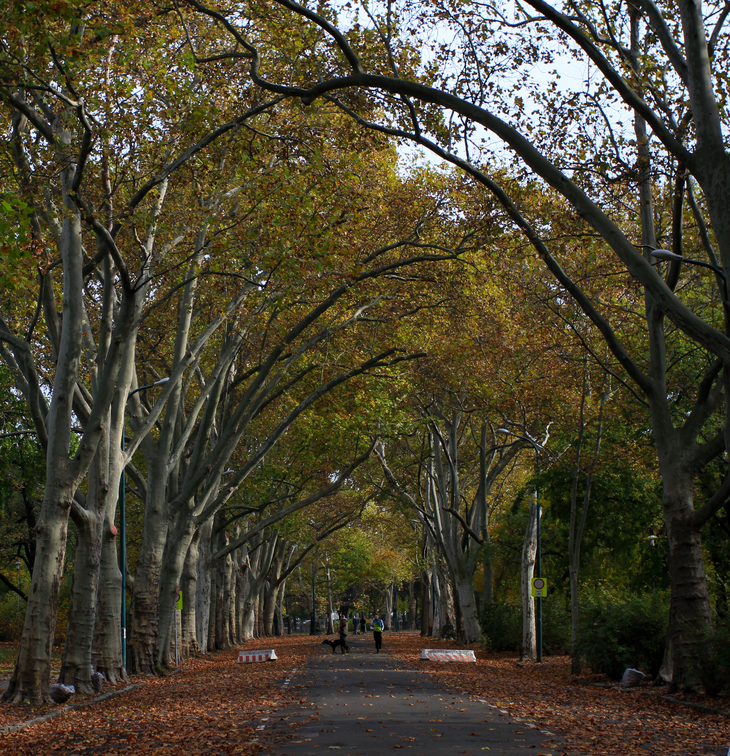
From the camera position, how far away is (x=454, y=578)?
106 ft

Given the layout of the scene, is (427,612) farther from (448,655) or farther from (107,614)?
(107,614)

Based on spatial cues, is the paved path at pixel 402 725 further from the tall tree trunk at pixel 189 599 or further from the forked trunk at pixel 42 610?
the tall tree trunk at pixel 189 599

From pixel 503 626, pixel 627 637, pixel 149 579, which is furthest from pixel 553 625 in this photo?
pixel 149 579

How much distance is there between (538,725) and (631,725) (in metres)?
1.35

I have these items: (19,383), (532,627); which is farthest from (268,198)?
(532,627)

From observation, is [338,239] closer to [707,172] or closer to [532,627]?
[707,172]

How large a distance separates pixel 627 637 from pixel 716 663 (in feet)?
15.4

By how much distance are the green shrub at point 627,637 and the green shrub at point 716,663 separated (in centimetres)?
363

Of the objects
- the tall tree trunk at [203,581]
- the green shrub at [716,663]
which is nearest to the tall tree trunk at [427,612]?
the tall tree trunk at [203,581]

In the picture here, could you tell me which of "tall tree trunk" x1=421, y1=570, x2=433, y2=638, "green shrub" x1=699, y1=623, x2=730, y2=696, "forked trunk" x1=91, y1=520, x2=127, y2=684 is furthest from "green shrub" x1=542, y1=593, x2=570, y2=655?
"tall tree trunk" x1=421, y1=570, x2=433, y2=638

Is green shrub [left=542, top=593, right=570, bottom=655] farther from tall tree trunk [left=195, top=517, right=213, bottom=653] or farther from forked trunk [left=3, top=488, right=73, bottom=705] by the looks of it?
forked trunk [left=3, top=488, right=73, bottom=705]

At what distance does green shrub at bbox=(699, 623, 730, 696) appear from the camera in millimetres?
13070

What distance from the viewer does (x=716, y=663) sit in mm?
13289

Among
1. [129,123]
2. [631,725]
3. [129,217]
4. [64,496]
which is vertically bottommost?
[631,725]
